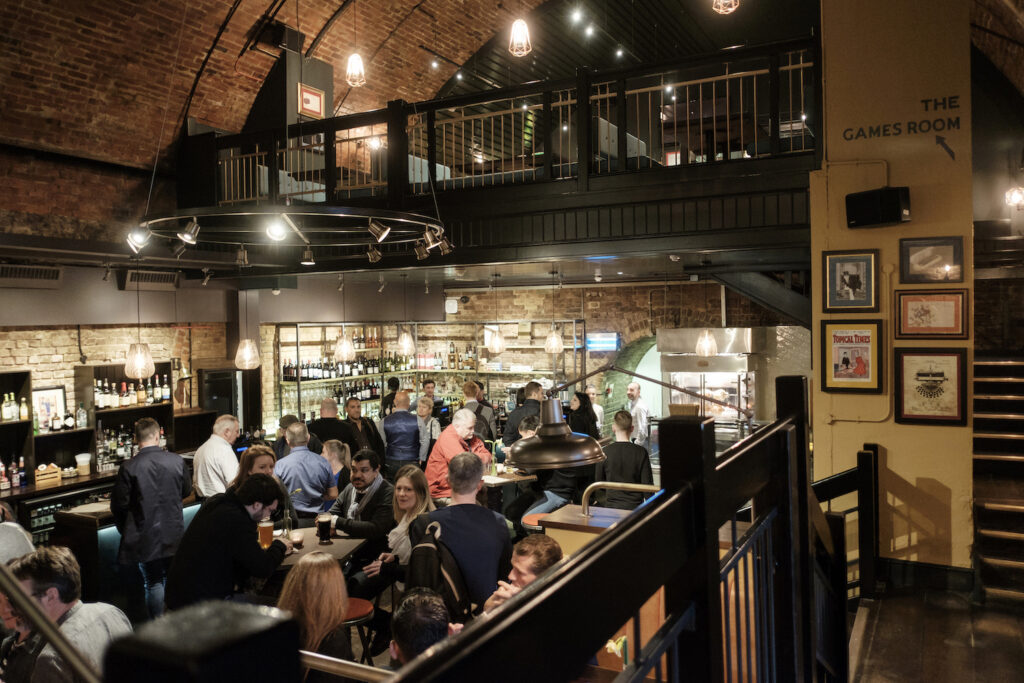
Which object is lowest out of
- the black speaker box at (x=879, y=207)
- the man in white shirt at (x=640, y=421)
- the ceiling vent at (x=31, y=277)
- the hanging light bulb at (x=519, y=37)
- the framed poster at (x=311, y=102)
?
the man in white shirt at (x=640, y=421)

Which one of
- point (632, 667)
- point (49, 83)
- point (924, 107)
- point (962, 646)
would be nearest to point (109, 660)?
point (632, 667)

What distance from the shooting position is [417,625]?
2627 mm

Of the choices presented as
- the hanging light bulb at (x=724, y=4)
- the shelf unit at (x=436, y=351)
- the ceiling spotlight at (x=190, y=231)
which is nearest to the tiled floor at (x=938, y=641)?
the ceiling spotlight at (x=190, y=231)

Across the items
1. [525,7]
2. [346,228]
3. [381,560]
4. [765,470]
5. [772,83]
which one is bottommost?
[381,560]

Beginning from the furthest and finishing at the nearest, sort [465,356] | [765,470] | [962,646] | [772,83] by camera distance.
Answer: [465,356] → [772,83] → [962,646] → [765,470]

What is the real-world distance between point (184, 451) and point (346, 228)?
5423 mm

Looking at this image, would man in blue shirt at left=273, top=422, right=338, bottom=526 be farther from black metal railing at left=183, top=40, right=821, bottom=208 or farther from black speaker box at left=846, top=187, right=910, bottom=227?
black speaker box at left=846, top=187, right=910, bottom=227

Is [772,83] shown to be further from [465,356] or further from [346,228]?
[465,356]

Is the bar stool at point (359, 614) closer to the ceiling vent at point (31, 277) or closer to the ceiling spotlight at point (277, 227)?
the ceiling spotlight at point (277, 227)

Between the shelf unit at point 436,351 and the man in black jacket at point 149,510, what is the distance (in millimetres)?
4462

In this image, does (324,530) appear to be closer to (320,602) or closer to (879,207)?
(320,602)

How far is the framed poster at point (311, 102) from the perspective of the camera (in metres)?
8.71

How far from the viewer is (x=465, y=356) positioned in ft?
43.2

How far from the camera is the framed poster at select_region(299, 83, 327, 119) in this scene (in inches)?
343
